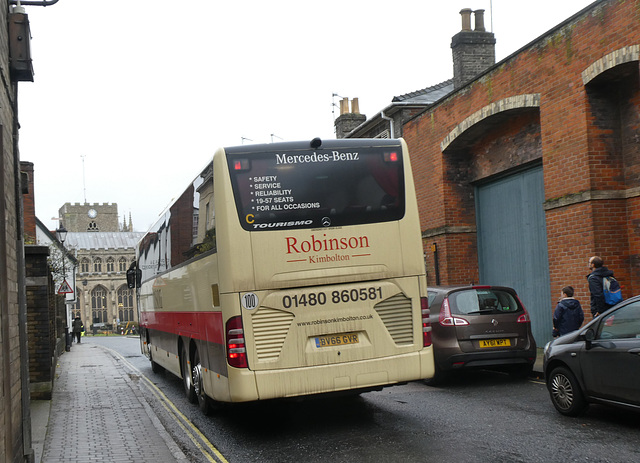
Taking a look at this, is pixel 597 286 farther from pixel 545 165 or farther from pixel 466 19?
pixel 466 19

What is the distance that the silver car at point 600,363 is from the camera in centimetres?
700

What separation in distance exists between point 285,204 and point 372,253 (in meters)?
1.12

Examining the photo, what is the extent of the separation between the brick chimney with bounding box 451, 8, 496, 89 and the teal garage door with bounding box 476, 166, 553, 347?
508 cm

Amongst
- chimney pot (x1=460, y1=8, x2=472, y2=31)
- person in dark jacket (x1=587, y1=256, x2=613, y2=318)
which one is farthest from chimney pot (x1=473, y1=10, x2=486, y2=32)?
person in dark jacket (x1=587, y1=256, x2=613, y2=318)

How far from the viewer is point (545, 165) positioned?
14.5 m

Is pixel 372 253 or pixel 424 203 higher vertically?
pixel 424 203

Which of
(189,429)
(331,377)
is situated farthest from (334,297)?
(189,429)

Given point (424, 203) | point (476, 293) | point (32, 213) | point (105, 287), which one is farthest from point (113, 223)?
point (476, 293)

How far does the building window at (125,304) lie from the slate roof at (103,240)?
30.9 feet

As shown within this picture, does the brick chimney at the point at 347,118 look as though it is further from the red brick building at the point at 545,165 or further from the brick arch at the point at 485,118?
the brick arch at the point at 485,118

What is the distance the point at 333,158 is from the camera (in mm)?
8055

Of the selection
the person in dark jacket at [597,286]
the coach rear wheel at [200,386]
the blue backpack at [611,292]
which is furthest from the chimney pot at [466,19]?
the coach rear wheel at [200,386]

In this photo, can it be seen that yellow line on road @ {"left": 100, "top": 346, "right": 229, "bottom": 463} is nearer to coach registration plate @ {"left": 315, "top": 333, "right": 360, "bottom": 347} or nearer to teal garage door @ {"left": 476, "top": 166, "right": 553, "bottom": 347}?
coach registration plate @ {"left": 315, "top": 333, "right": 360, "bottom": 347}

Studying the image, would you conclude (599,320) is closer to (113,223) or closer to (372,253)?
(372,253)
